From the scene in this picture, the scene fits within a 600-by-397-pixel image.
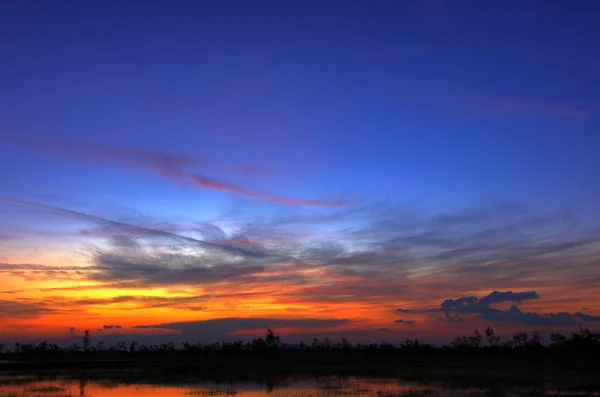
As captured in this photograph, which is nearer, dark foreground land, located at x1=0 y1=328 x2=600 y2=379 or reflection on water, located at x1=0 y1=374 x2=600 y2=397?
reflection on water, located at x1=0 y1=374 x2=600 y2=397

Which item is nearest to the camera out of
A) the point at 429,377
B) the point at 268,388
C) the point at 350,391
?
the point at 350,391

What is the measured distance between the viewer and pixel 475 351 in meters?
129

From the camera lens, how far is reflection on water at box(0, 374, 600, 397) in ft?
136

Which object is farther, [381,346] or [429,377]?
[381,346]

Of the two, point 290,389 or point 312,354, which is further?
point 312,354

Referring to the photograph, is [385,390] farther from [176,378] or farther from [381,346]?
[381,346]

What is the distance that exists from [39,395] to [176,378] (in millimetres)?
20418

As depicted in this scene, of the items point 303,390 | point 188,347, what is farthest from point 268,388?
point 188,347

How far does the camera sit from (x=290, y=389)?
4650 cm

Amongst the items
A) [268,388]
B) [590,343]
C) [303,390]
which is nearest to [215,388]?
[268,388]

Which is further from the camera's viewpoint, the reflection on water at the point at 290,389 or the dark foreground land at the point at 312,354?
the dark foreground land at the point at 312,354

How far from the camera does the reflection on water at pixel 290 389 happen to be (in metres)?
41.6

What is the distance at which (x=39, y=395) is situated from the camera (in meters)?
40.9

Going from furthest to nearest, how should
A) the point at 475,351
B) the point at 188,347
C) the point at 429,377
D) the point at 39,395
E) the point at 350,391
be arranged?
the point at 188,347 → the point at 475,351 → the point at 429,377 → the point at 350,391 → the point at 39,395
